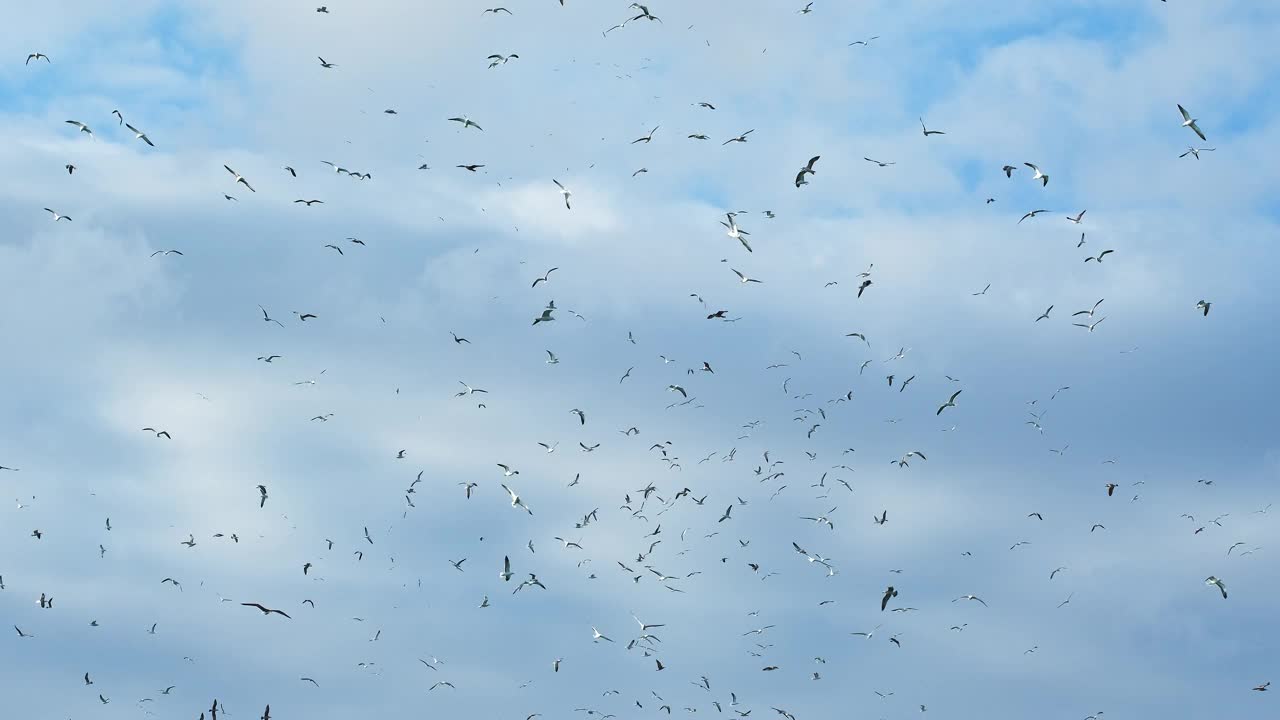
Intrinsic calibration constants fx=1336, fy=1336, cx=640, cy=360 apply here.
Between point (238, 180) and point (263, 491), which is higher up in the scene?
point (238, 180)

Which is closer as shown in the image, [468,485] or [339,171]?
[339,171]

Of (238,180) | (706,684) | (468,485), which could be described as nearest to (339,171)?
(238,180)

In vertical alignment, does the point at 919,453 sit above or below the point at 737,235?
below

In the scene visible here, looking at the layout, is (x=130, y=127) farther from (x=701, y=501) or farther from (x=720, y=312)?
(x=701, y=501)

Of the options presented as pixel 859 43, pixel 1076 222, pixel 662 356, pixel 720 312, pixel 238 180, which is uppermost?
pixel 859 43

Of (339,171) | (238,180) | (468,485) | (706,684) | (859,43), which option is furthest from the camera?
(706,684)

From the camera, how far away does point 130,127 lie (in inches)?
2406

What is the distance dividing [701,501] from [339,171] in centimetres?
3185

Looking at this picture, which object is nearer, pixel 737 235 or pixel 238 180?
pixel 737 235

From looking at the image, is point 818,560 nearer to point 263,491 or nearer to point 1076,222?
point 1076,222

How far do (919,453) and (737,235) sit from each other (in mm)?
28087

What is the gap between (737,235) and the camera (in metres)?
54.7

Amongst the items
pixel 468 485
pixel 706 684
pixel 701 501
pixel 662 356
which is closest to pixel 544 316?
pixel 662 356

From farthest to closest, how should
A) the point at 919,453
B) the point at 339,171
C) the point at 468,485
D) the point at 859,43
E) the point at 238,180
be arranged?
the point at 919,453 → the point at 468,485 → the point at 339,171 → the point at 238,180 → the point at 859,43
